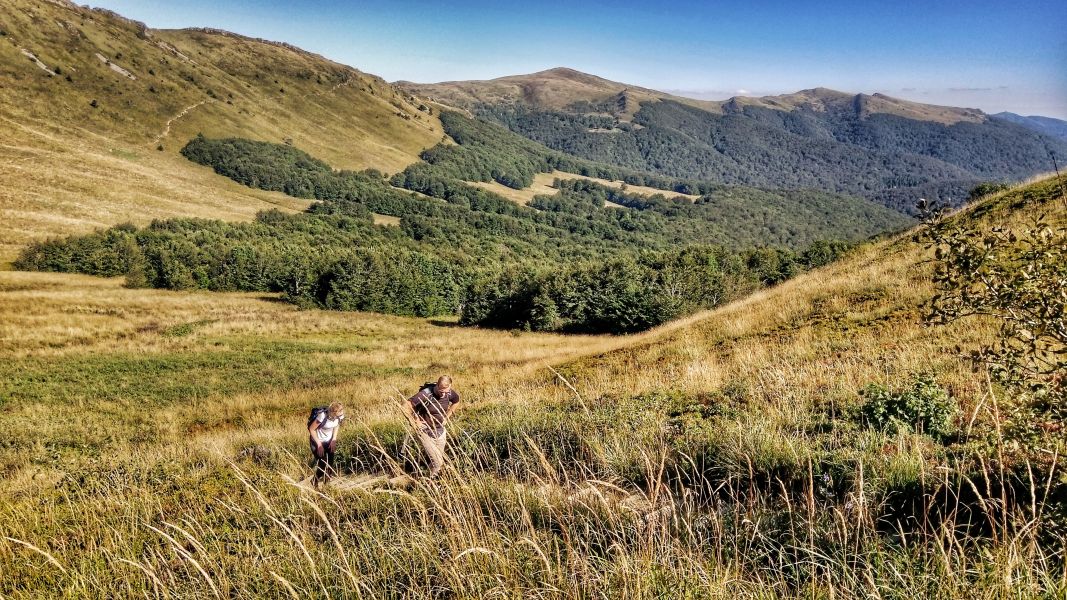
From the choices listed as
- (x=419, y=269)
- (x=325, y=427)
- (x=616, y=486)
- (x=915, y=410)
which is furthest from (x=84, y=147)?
(x=915, y=410)

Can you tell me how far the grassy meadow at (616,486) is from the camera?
110 inches

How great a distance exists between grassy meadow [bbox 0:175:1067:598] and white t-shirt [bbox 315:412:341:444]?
0.53 meters

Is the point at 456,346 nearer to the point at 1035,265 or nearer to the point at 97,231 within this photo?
the point at 1035,265

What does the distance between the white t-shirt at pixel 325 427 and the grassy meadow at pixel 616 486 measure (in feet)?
1.72

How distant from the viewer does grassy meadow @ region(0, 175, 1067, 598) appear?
280 cm

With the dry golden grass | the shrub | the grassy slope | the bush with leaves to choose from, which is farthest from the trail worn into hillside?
the bush with leaves

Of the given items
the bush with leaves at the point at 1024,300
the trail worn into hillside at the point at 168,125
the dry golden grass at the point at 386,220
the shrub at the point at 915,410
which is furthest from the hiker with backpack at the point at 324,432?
the trail worn into hillside at the point at 168,125

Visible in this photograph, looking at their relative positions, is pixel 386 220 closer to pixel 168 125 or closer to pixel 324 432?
pixel 168 125

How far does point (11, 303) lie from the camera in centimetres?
5438

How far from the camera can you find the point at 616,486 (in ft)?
9.70

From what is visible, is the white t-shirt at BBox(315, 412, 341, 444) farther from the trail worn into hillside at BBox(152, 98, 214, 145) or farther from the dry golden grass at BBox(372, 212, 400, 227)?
the trail worn into hillside at BBox(152, 98, 214, 145)

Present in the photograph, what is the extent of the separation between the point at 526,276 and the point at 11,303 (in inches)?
2259

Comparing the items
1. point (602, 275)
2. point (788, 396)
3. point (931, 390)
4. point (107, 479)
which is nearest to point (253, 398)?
point (107, 479)

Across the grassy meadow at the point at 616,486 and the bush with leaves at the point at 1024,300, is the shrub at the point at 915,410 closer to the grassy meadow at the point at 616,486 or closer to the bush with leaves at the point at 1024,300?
the grassy meadow at the point at 616,486
